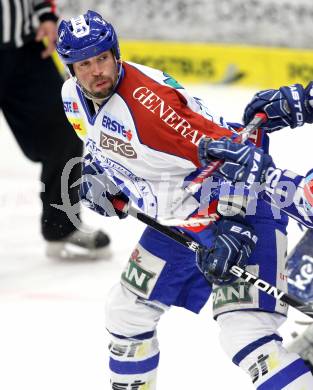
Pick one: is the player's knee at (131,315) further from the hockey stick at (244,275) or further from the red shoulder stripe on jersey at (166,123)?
the red shoulder stripe on jersey at (166,123)

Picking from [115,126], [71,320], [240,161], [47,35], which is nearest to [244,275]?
[240,161]

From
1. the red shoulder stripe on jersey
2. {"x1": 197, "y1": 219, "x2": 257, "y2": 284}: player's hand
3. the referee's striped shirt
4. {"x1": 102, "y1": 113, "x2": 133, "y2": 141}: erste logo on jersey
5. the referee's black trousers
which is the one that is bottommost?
the referee's black trousers

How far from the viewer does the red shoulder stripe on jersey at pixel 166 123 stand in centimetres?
238

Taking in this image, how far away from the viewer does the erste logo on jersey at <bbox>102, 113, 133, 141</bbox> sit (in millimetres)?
2428

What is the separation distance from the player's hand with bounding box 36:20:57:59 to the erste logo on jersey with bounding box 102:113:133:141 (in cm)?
171

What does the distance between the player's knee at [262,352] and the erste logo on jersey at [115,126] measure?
0.51 meters

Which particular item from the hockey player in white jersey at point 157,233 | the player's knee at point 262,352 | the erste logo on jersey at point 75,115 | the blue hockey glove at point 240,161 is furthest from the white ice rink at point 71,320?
the blue hockey glove at point 240,161

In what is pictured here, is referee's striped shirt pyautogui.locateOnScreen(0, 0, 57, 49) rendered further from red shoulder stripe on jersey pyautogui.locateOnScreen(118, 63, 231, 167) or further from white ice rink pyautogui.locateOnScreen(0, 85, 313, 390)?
red shoulder stripe on jersey pyautogui.locateOnScreen(118, 63, 231, 167)

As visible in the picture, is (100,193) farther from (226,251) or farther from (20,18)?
(20,18)

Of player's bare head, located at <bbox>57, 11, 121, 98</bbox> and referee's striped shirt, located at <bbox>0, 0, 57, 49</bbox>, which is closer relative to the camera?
player's bare head, located at <bbox>57, 11, 121, 98</bbox>

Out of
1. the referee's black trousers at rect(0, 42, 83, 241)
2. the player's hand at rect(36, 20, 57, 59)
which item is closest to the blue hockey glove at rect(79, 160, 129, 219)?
the referee's black trousers at rect(0, 42, 83, 241)

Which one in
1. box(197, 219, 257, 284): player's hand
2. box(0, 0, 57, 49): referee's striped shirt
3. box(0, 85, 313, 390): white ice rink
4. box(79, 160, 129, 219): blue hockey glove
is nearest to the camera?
box(197, 219, 257, 284): player's hand

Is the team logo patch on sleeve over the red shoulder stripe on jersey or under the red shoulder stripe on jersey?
under

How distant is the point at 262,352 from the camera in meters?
2.31
